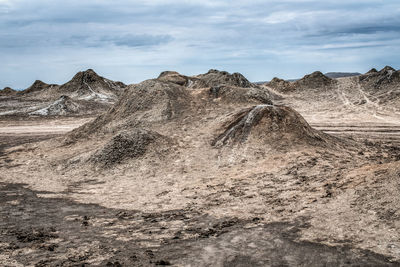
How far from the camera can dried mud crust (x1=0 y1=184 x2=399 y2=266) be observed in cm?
544

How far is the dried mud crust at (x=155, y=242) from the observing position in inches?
214

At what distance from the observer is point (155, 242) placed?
252 inches

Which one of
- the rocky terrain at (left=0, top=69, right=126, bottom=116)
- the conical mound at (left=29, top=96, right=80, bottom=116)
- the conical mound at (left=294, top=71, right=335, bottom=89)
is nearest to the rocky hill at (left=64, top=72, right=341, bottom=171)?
the conical mound at (left=29, top=96, right=80, bottom=116)

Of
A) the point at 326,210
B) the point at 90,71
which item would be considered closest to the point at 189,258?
the point at 326,210

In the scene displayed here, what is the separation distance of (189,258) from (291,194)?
3.97 meters

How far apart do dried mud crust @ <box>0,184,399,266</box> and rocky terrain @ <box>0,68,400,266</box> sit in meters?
0.02

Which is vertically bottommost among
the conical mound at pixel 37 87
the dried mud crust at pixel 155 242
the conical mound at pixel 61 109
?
the dried mud crust at pixel 155 242

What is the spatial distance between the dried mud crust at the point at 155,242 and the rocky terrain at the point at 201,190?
22 mm

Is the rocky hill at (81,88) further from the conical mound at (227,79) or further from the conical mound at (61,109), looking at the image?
the conical mound at (227,79)

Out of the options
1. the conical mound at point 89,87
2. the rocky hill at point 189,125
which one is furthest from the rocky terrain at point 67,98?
the rocky hill at point 189,125

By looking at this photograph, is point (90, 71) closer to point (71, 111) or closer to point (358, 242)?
point (71, 111)

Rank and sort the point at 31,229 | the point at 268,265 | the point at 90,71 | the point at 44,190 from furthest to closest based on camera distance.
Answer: the point at 90,71
the point at 44,190
the point at 31,229
the point at 268,265

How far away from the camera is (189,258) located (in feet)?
18.3

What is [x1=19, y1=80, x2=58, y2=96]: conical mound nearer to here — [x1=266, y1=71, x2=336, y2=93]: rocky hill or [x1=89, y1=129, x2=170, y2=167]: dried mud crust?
[x1=266, y1=71, x2=336, y2=93]: rocky hill
